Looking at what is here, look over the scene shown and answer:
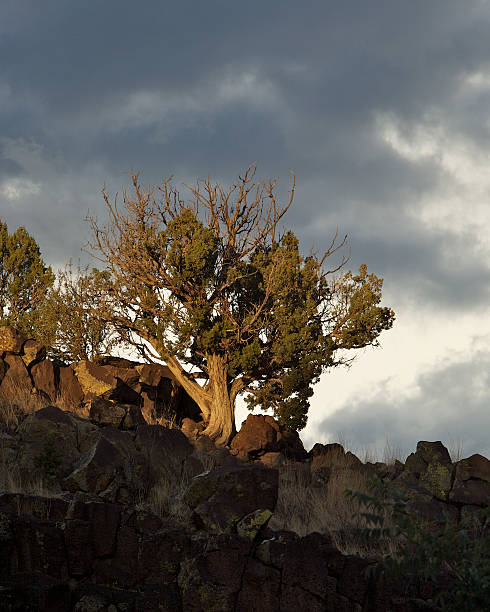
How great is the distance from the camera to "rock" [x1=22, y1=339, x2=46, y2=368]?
2136cm

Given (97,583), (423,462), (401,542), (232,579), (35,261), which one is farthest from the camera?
(35,261)

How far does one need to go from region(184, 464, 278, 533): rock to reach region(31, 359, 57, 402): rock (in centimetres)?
1091

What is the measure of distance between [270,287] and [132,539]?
15.0 m

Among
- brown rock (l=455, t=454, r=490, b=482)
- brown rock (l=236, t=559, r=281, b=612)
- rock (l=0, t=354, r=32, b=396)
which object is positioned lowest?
brown rock (l=236, t=559, r=281, b=612)

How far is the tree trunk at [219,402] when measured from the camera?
938 inches

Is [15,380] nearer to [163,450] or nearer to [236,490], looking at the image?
[163,450]

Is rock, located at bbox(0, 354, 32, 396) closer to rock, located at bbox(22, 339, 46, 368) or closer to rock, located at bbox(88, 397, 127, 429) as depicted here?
rock, located at bbox(22, 339, 46, 368)

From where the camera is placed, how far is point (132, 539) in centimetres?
938

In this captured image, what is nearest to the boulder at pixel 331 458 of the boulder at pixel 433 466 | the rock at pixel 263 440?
the rock at pixel 263 440

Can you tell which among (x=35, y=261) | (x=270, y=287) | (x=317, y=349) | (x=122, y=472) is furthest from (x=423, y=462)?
(x=35, y=261)

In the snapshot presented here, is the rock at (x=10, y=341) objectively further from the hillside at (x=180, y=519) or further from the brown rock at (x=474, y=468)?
the brown rock at (x=474, y=468)

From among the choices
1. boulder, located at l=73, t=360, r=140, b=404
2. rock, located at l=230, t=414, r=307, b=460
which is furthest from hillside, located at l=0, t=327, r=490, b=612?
rock, located at l=230, t=414, r=307, b=460

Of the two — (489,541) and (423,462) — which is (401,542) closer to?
(489,541)

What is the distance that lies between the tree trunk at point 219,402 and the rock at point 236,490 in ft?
42.5
